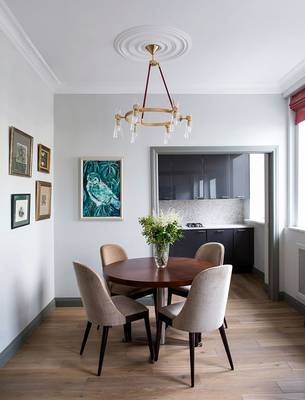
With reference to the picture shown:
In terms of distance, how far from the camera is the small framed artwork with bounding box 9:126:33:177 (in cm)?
270

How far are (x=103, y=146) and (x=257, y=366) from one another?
9.60 ft

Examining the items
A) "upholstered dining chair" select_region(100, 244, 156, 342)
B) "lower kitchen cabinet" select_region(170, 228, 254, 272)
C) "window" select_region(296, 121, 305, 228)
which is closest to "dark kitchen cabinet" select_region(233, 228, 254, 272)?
"lower kitchen cabinet" select_region(170, 228, 254, 272)

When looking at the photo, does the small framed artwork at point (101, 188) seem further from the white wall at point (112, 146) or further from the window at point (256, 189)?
the window at point (256, 189)

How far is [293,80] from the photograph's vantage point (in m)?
3.72

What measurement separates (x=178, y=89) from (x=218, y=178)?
2.07m

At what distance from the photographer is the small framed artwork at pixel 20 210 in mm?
2730

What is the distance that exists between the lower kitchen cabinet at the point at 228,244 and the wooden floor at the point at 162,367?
2094 mm

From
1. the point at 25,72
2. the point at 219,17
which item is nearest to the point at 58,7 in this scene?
the point at 25,72

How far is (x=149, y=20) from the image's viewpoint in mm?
2533

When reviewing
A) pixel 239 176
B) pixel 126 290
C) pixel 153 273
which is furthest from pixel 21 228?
pixel 239 176

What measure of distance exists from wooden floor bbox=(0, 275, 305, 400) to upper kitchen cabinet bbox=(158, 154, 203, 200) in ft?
8.43

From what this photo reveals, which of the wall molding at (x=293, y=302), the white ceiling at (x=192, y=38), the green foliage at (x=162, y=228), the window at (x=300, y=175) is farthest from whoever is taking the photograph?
the window at (x=300, y=175)

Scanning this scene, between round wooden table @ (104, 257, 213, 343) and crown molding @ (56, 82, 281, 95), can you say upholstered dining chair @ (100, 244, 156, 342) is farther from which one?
crown molding @ (56, 82, 281, 95)

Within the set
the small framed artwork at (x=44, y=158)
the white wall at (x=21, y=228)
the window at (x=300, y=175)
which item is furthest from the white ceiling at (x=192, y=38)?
the small framed artwork at (x=44, y=158)
